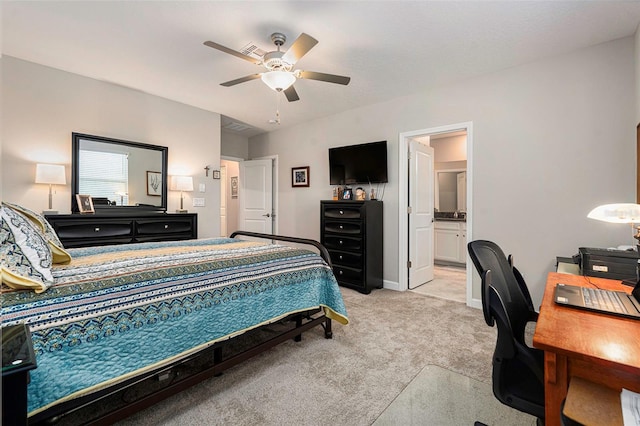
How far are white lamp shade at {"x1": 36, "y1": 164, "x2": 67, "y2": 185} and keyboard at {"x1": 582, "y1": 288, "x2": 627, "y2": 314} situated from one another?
430 cm

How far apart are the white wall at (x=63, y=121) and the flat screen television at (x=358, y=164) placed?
219 centimetres

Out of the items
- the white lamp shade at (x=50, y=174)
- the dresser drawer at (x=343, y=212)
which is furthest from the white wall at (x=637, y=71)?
the white lamp shade at (x=50, y=174)

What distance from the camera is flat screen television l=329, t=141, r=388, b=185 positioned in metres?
4.14

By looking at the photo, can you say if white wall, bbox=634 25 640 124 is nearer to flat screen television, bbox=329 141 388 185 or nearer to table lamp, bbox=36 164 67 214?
flat screen television, bbox=329 141 388 185

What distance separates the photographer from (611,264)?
188 centimetres

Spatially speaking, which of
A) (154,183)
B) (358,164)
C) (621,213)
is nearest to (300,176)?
(358,164)

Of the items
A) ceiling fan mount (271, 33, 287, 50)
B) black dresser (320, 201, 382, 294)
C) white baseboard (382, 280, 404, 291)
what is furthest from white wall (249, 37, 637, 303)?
ceiling fan mount (271, 33, 287, 50)

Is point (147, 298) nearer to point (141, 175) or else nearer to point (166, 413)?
point (166, 413)

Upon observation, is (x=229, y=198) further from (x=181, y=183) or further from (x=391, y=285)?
(x=391, y=285)

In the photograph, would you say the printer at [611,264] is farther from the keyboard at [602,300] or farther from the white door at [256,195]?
the white door at [256,195]

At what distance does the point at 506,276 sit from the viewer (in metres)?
1.54

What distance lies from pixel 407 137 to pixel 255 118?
2498 millimetres

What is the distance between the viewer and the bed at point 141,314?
1.20 m

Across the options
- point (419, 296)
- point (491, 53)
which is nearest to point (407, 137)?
point (491, 53)
